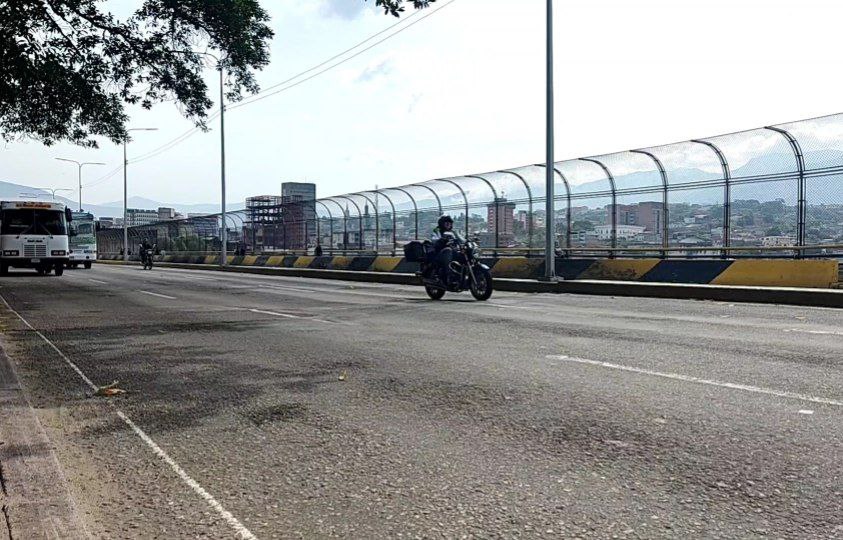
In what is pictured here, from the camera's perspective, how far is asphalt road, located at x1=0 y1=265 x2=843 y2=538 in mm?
3020

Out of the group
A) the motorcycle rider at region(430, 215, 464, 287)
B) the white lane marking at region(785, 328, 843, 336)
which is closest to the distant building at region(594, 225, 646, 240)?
the motorcycle rider at region(430, 215, 464, 287)

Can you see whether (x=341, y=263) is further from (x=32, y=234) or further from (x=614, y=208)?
(x=614, y=208)

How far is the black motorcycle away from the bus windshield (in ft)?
64.1

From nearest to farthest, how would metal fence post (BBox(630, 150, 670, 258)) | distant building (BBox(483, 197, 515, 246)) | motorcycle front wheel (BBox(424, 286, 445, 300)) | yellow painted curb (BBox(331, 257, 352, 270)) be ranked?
1. motorcycle front wheel (BBox(424, 286, 445, 300))
2. metal fence post (BBox(630, 150, 670, 258))
3. distant building (BBox(483, 197, 515, 246))
4. yellow painted curb (BBox(331, 257, 352, 270))

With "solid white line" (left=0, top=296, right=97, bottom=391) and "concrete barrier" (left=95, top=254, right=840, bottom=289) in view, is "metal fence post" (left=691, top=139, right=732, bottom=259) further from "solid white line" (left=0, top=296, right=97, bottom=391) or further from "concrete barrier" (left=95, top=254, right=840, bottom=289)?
"solid white line" (left=0, top=296, right=97, bottom=391)

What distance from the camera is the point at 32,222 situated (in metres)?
27.4

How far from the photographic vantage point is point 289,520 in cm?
303

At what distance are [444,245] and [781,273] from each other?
6.67 m

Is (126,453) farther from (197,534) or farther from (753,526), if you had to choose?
(753,526)

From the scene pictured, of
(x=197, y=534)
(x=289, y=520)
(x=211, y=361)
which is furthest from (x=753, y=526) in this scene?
(x=211, y=361)

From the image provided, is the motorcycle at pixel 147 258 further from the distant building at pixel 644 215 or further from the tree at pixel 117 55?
the distant building at pixel 644 215

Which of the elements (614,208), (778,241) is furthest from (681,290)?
(614,208)

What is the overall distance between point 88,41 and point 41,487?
1830 centimetres

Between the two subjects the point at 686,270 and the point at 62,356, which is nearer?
the point at 62,356
